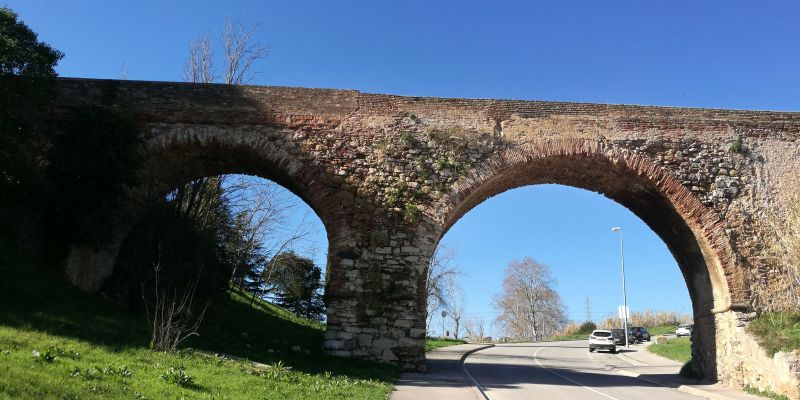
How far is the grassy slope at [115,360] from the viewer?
19.8 feet

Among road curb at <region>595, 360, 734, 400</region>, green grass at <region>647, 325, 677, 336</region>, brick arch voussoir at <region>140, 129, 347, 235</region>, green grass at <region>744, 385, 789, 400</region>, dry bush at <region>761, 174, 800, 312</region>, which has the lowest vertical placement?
road curb at <region>595, 360, 734, 400</region>

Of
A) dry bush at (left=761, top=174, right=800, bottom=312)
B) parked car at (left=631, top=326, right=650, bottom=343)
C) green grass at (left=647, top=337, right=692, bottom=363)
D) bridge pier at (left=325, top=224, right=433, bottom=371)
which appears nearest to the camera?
bridge pier at (left=325, top=224, right=433, bottom=371)

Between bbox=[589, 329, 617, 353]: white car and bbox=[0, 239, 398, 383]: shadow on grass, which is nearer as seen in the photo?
bbox=[0, 239, 398, 383]: shadow on grass

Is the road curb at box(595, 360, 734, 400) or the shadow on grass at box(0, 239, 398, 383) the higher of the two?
the shadow on grass at box(0, 239, 398, 383)

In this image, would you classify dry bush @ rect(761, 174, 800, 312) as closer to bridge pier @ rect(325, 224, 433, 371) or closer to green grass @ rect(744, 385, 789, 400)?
green grass @ rect(744, 385, 789, 400)

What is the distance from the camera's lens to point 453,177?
13328 mm

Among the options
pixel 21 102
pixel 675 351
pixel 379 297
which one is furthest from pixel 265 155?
pixel 675 351

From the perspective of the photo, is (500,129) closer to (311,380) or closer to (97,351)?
(311,380)

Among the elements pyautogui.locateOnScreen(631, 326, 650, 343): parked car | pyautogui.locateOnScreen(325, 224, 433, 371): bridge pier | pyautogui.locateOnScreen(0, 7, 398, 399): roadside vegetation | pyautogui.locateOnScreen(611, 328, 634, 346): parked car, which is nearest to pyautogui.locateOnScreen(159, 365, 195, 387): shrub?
pyautogui.locateOnScreen(0, 7, 398, 399): roadside vegetation

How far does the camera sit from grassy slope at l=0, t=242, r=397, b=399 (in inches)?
237

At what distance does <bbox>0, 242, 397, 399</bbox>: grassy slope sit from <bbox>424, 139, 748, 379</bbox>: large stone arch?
14.5ft

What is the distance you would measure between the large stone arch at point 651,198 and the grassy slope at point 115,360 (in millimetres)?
4424

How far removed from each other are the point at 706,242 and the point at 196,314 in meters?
11.6

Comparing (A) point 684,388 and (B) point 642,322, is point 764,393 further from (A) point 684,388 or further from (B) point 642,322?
(B) point 642,322
